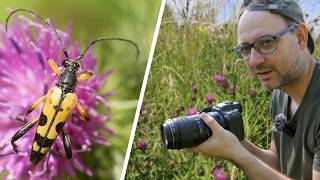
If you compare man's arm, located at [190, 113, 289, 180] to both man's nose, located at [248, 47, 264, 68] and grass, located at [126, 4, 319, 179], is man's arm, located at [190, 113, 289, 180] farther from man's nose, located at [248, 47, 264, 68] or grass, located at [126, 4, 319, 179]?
grass, located at [126, 4, 319, 179]

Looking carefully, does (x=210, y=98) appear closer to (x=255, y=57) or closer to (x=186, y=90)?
(x=186, y=90)

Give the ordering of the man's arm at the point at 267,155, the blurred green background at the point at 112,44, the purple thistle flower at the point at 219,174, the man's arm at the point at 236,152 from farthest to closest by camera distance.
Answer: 1. the purple thistle flower at the point at 219,174
2. the blurred green background at the point at 112,44
3. the man's arm at the point at 267,155
4. the man's arm at the point at 236,152

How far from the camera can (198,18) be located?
188 cm

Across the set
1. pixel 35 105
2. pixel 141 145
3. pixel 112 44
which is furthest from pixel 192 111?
pixel 35 105

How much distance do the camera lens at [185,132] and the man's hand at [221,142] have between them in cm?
1

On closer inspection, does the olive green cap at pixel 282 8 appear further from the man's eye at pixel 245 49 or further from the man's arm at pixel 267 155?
the man's arm at pixel 267 155

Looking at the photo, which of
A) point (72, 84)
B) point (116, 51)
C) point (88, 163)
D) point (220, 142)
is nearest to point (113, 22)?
point (116, 51)

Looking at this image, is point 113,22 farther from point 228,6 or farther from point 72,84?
point 228,6

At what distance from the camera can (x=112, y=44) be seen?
1.56 meters

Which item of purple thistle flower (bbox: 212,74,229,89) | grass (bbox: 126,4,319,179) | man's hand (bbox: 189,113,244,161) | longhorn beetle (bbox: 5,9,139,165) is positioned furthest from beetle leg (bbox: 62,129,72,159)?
purple thistle flower (bbox: 212,74,229,89)

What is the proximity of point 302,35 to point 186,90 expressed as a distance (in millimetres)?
664

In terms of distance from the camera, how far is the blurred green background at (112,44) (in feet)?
5.07

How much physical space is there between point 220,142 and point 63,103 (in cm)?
50

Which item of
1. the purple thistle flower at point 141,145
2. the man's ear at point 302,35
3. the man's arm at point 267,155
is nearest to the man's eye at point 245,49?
the man's ear at point 302,35
